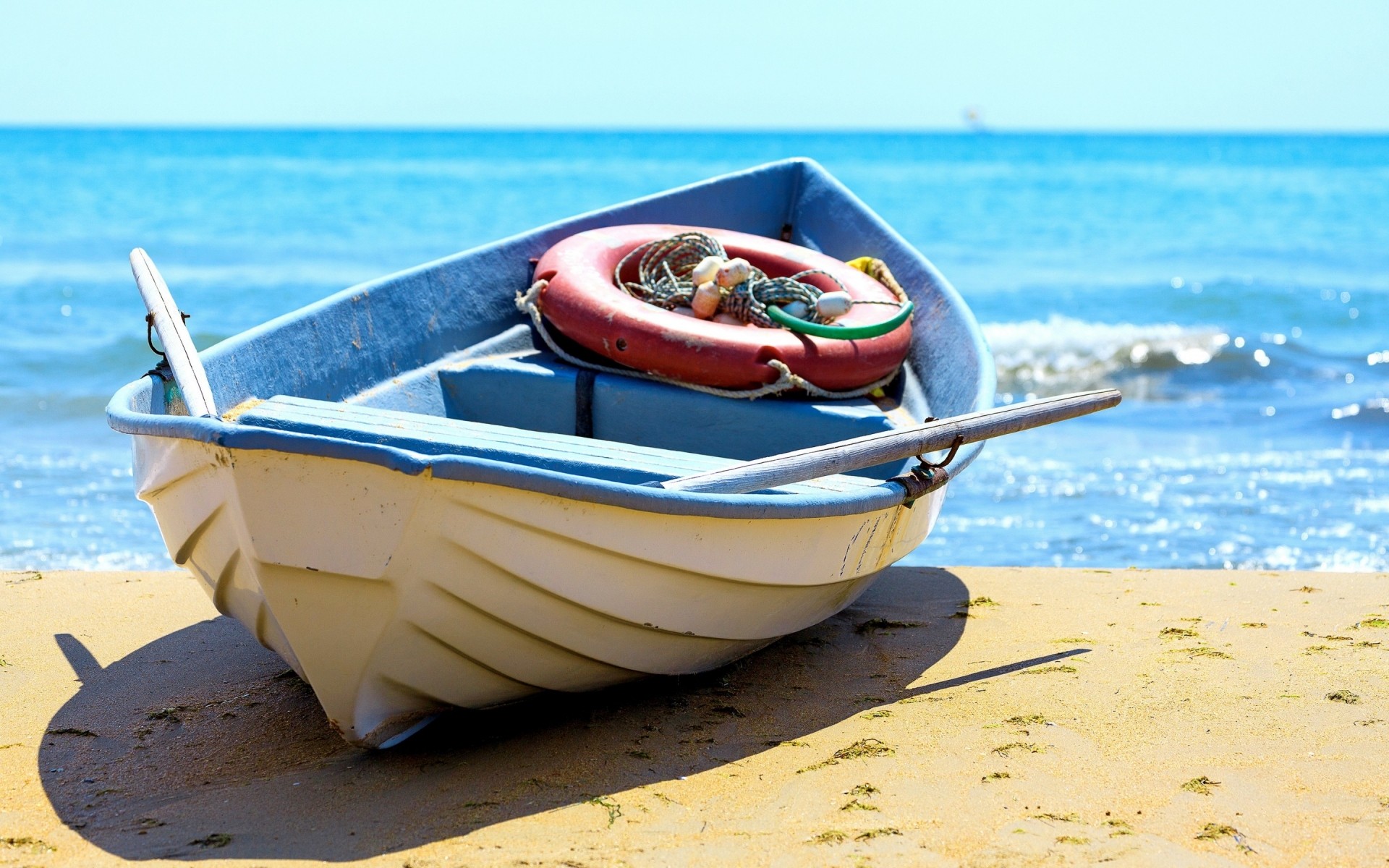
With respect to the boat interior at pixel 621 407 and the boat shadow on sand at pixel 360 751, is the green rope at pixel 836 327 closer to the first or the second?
the boat interior at pixel 621 407

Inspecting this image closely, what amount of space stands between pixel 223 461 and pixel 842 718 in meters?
1.53

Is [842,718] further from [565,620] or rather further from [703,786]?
[565,620]

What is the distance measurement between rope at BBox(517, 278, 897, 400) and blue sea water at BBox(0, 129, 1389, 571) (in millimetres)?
1341

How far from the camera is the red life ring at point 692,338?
3602 mm

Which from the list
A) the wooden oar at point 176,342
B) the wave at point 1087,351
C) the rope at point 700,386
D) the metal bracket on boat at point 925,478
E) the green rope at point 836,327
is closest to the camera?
the wooden oar at point 176,342

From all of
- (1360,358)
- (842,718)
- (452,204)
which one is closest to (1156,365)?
(1360,358)

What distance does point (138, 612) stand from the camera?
3.70 m

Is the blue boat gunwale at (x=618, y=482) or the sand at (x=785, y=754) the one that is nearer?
the blue boat gunwale at (x=618, y=482)

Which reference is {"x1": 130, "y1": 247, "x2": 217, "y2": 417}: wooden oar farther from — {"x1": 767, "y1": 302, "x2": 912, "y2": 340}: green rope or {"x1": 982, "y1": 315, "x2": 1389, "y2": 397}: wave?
{"x1": 982, "y1": 315, "x2": 1389, "y2": 397}: wave

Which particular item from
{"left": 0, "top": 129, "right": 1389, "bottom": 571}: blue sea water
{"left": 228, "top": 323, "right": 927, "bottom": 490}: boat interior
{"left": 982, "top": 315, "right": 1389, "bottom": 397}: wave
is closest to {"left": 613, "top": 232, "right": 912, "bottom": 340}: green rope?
{"left": 228, "top": 323, "right": 927, "bottom": 490}: boat interior

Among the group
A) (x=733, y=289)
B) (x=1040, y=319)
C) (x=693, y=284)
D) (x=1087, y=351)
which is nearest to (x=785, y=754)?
(x=733, y=289)

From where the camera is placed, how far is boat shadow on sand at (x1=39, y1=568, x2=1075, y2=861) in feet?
7.68

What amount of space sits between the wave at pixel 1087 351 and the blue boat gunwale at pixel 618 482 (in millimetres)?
4619

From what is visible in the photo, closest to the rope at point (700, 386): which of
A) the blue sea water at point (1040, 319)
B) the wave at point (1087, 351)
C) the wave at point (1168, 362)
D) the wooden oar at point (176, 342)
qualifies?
the wooden oar at point (176, 342)
